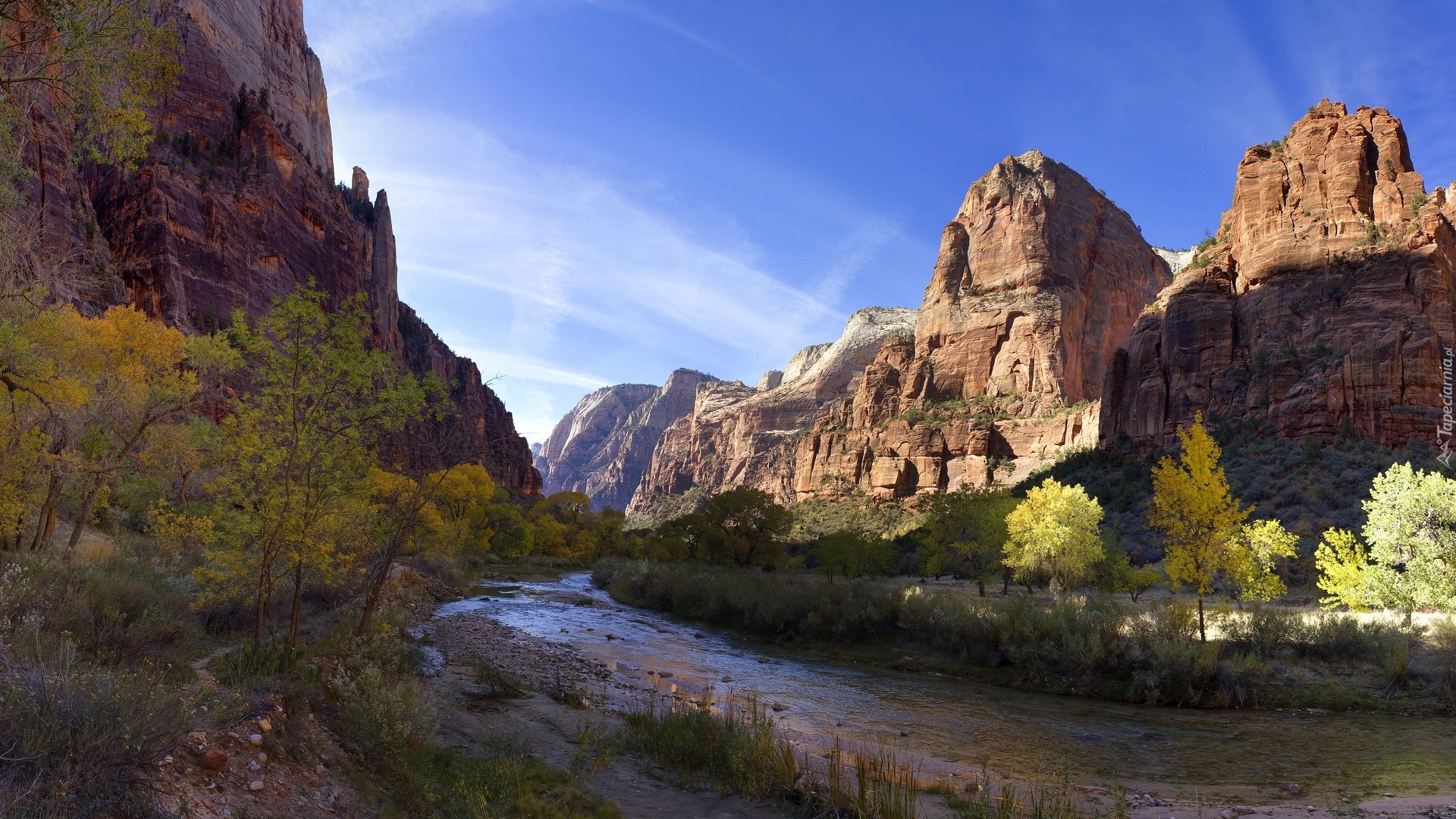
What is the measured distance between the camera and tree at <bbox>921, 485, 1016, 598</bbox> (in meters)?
36.1

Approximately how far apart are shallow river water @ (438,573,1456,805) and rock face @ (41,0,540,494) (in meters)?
21.0

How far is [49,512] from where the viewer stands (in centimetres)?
1672

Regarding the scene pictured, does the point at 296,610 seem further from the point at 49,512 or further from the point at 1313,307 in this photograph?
the point at 1313,307

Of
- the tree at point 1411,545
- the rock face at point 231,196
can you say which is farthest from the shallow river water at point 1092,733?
the rock face at point 231,196

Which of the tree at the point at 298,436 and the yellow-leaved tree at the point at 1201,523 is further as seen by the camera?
the yellow-leaved tree at the point at 1201,523

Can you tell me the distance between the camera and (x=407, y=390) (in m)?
11.9

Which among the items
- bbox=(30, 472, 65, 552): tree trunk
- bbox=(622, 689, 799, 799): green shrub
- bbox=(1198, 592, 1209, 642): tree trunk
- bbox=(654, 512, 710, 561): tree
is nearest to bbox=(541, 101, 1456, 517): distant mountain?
bbox=(1198, 592, 1209, 642): tree trunk

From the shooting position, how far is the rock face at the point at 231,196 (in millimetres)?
52188

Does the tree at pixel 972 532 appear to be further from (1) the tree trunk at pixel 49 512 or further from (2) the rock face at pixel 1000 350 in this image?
(2) the rock face at pixel 1000 350

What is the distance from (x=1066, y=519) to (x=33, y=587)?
1354 inches

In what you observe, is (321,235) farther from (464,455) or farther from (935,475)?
(935,475)

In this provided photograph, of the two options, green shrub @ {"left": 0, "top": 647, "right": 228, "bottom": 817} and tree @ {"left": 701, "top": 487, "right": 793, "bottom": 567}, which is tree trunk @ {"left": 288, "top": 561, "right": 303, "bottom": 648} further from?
tree @ {"left": 701, "top": 487, "right": 793, "bottom": 567}

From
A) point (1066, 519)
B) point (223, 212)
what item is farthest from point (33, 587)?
point (223, 212)

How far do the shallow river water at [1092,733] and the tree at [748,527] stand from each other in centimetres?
3250
